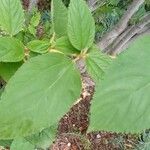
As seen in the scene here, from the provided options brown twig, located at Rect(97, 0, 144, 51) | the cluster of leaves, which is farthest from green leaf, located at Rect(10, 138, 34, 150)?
brown twig, located at Rect(97, 0, 144, 51)

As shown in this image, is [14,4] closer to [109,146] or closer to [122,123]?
[122,123]

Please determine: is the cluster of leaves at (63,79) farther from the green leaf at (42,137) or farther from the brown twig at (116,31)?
the brown twig at (116,31)

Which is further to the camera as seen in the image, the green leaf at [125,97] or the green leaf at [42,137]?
the green leaf at [42,137]

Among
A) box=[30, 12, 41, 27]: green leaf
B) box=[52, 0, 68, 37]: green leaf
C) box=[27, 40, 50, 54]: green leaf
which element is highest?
box=[52, 0, 68, 37]: green leaf

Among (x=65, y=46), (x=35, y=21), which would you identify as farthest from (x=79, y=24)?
(x=35, y=21)

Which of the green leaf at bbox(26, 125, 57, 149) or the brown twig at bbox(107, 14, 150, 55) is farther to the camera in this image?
the brown twig at bbox(107, 14, 150, 55)

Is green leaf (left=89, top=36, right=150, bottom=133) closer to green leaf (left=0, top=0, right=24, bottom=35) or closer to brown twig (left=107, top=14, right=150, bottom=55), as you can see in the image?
green leaf (left=0, top=0, right=24, bottom=35)

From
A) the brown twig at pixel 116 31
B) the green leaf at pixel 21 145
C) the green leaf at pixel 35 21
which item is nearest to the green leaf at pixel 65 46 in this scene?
the green leaf at pixel 21 145
